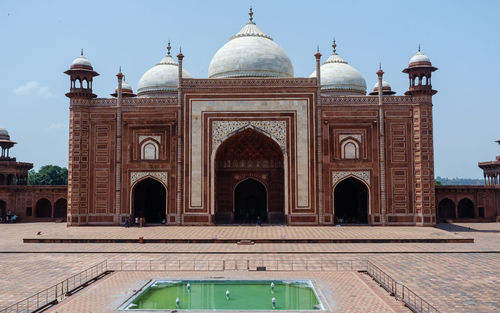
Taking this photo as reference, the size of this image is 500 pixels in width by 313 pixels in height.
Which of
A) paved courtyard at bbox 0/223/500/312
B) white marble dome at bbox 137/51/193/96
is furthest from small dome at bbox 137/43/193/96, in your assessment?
paved courtyard at bbox 0/223/500/312

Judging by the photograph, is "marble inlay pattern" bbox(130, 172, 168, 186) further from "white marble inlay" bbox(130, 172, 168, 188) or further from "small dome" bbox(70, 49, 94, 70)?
"small dome" bbox(70, 49, 94, 70)

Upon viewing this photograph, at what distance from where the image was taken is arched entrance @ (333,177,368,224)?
20203 millimetres

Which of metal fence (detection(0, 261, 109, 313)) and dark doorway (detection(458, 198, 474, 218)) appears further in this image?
dark doorway (detection(458, 198, 474, 218))

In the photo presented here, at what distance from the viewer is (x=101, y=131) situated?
63.7ft

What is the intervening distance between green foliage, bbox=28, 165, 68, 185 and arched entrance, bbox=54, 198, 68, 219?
21.0 metres

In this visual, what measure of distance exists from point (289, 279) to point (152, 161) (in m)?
11.6

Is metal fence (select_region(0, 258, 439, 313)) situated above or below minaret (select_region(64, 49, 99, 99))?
below

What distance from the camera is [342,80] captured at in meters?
23.5

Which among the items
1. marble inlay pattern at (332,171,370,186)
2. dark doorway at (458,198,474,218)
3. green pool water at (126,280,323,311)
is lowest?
green pool water at (126,280,323,311)

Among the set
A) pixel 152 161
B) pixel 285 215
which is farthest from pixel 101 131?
pixel 285 215

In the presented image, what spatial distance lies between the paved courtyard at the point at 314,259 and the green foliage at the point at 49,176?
28.2m

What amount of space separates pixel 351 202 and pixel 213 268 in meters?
12.2

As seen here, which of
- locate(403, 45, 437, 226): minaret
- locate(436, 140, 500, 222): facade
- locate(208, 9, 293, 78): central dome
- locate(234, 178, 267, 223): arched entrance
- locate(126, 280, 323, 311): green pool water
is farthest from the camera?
locate(436, 140, 500, 222): facade

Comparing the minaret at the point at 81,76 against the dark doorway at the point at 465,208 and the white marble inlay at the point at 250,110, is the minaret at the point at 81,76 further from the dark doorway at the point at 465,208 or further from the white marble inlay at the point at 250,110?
the dark doorway at the point at 465,208
